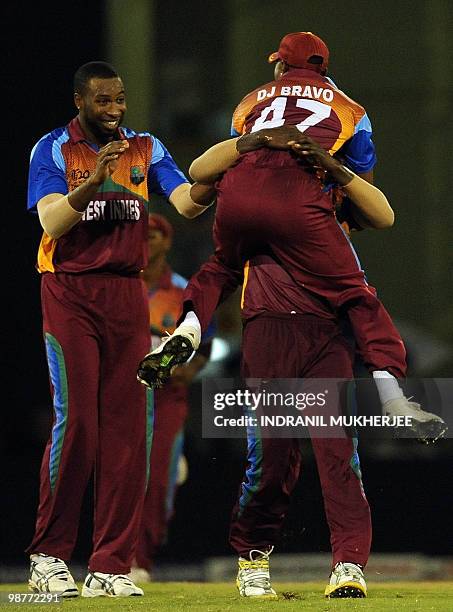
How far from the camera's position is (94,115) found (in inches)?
195

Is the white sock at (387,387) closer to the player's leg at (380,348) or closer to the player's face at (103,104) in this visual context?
the player's leg at (380,348)

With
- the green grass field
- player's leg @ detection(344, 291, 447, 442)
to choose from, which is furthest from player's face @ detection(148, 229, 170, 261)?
player's leg @ detection(344, 291, 447, 442)

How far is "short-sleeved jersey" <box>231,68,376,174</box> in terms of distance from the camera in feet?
15.0

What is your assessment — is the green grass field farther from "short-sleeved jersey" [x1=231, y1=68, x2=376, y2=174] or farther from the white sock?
"short-sleeved jersey" [x1=231, y1=68, x2=376, y2=174]

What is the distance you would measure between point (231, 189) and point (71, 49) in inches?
142

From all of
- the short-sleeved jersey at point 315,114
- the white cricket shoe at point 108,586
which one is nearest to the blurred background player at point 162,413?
the white cricket shoe at point 108,586

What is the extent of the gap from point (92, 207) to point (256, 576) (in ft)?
4.29

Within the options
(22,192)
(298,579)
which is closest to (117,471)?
(298,579)

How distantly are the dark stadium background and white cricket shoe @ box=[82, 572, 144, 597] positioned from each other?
229 centimetres

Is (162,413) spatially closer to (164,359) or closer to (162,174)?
(162,174)

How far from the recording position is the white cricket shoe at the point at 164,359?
4.37m

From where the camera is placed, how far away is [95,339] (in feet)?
16.1

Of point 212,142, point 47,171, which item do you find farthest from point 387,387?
point 212,142

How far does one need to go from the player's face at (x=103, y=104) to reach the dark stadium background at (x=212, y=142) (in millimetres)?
2726
